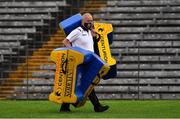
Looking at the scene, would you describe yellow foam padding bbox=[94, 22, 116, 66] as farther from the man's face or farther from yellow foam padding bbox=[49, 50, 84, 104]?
yellow foam padding bbox=[49, 50, 84, 104]

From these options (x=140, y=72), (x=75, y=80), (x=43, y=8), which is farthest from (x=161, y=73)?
(x=75, y=80)

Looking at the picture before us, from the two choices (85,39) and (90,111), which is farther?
(90,111)

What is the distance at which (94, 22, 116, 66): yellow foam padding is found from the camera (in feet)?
46.6

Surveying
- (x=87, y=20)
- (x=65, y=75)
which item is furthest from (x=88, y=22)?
(x=65, y=75)

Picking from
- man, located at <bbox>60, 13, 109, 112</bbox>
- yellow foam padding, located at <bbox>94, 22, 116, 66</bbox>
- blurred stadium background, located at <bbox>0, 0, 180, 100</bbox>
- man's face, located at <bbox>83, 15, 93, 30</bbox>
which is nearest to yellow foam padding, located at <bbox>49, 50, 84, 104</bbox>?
man, located at <bbox>60, 13, 109, 112</bbox>

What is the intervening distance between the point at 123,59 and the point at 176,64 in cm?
146

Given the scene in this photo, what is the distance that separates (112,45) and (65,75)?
8.45 meters

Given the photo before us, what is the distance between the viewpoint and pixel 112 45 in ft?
70.6

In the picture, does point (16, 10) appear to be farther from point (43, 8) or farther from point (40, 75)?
point (40, 75)

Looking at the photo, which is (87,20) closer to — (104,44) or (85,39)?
(85,39)

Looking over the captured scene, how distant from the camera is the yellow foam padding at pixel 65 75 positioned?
13.0 meters

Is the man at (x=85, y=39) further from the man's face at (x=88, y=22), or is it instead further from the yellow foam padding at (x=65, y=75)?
the yellow foam padding at (x=65, y=75)

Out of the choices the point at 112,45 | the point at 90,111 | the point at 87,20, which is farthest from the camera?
the point at 112,45

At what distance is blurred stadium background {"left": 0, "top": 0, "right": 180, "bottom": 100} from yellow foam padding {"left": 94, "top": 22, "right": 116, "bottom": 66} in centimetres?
484
